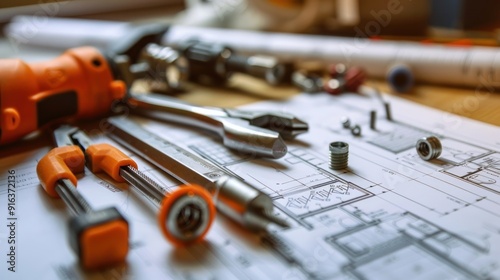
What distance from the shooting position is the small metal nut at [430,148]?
1.91ft

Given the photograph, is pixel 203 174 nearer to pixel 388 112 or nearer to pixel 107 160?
pixel 107 160

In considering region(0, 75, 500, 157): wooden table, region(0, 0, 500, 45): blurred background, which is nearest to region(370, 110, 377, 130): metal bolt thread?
region(0, 75, 500, 157): wooden table

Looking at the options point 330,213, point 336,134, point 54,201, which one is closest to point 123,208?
point 54,201

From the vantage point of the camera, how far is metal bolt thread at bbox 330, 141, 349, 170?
569 millimetres

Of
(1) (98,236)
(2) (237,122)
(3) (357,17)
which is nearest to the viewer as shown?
(1) (98,236)

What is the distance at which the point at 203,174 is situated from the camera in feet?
1.69

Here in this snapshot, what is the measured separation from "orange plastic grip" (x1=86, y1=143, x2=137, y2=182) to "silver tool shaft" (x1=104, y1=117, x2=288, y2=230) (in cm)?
4

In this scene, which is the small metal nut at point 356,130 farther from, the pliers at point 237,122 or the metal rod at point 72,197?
the metal rod at point 72,197

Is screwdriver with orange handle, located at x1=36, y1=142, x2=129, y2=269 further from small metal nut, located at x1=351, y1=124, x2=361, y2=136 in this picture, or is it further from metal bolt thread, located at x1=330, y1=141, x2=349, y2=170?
small metal nut, located at x1=351, y1=124, x2=361, y2=136

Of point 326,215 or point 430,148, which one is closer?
point 326,215

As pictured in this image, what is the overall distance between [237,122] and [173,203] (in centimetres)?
24

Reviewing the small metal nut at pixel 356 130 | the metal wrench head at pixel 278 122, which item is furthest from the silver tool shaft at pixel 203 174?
the small metal nut at pixel 356 130

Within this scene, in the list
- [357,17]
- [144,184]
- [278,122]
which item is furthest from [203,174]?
[357,17]

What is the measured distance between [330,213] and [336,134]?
211 mm
